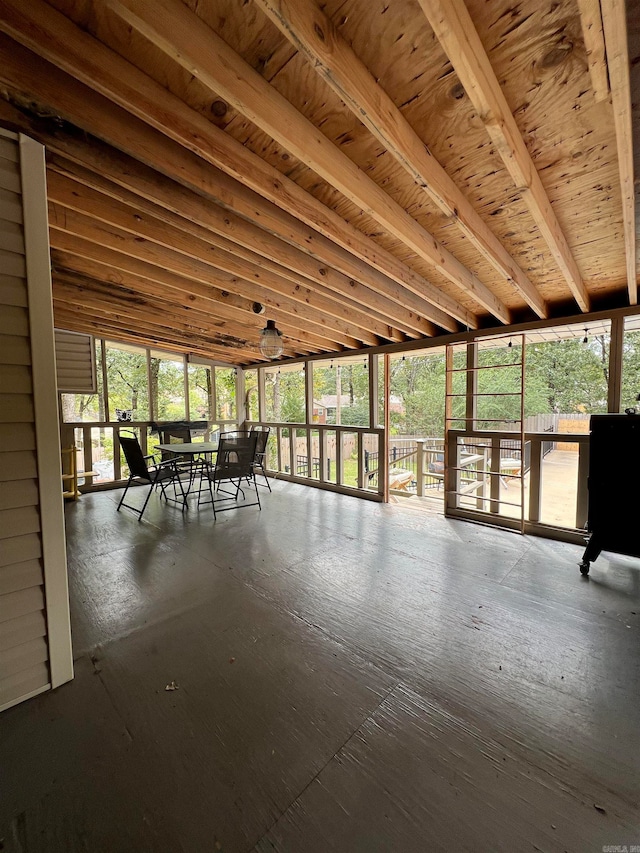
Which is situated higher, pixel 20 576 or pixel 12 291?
pixel 12 291

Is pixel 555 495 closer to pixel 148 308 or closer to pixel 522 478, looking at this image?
pixel 522 478

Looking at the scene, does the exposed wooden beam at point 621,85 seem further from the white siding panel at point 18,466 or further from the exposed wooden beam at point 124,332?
the exposed wooden beam at point 124,332

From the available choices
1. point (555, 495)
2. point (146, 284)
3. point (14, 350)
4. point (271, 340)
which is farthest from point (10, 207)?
point (555, 495)

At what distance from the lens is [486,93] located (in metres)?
1.23

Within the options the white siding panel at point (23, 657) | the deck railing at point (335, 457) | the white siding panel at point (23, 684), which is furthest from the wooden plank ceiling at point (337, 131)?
the deck railing at point (335, 457)

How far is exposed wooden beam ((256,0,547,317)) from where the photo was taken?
104 cm

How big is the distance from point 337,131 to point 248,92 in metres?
0.49

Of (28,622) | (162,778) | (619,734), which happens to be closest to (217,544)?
(28,622)

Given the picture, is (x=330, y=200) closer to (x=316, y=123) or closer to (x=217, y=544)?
(x=316, y=123)

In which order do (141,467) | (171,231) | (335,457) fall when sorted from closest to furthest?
1. (171,231)
2. (141,467)
3. (335,457)

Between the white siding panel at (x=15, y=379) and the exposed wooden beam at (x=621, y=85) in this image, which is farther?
the white siding panel at (x=15, y=379)

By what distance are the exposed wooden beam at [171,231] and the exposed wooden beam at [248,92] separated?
1.16 m

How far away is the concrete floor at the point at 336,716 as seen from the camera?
1.06 metres

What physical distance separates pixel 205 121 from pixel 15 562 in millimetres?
2233
